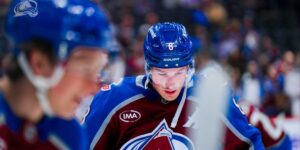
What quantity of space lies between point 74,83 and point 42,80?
0.30ft

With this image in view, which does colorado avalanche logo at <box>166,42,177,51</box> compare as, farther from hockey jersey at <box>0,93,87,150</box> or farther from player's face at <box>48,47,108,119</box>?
player's face at <box>48,47,108,119</box>

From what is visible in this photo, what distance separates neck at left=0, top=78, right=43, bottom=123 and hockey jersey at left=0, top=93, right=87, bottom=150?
2cm

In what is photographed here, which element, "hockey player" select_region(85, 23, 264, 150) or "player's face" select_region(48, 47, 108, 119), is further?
"hockey player" select_region(85, 23, 264, 150)

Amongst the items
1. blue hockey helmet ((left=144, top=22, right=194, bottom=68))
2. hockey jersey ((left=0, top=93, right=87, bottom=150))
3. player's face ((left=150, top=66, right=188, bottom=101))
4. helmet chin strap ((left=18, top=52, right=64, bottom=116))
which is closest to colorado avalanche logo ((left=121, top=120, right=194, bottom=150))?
player's face ((left=150, top=66, right=188, bottom=101))

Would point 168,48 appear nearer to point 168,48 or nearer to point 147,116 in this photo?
point 168,48

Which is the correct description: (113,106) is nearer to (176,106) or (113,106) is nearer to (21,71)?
(176,106)

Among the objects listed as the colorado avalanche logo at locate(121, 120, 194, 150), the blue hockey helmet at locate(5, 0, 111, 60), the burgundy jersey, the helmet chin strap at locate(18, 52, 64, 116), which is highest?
the blue hockey helmet at locate(5, 0, 111, 60)

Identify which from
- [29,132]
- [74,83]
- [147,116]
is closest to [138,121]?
[147,116]

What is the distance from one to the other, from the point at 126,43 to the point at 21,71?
8408 millimetres

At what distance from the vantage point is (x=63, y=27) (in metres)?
2.06

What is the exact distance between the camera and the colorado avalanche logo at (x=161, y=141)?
3.52m

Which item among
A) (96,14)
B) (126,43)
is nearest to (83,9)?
(96,14)

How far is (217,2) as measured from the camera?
12.6 meters

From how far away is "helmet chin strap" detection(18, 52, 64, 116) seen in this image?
Result: 2041mm
